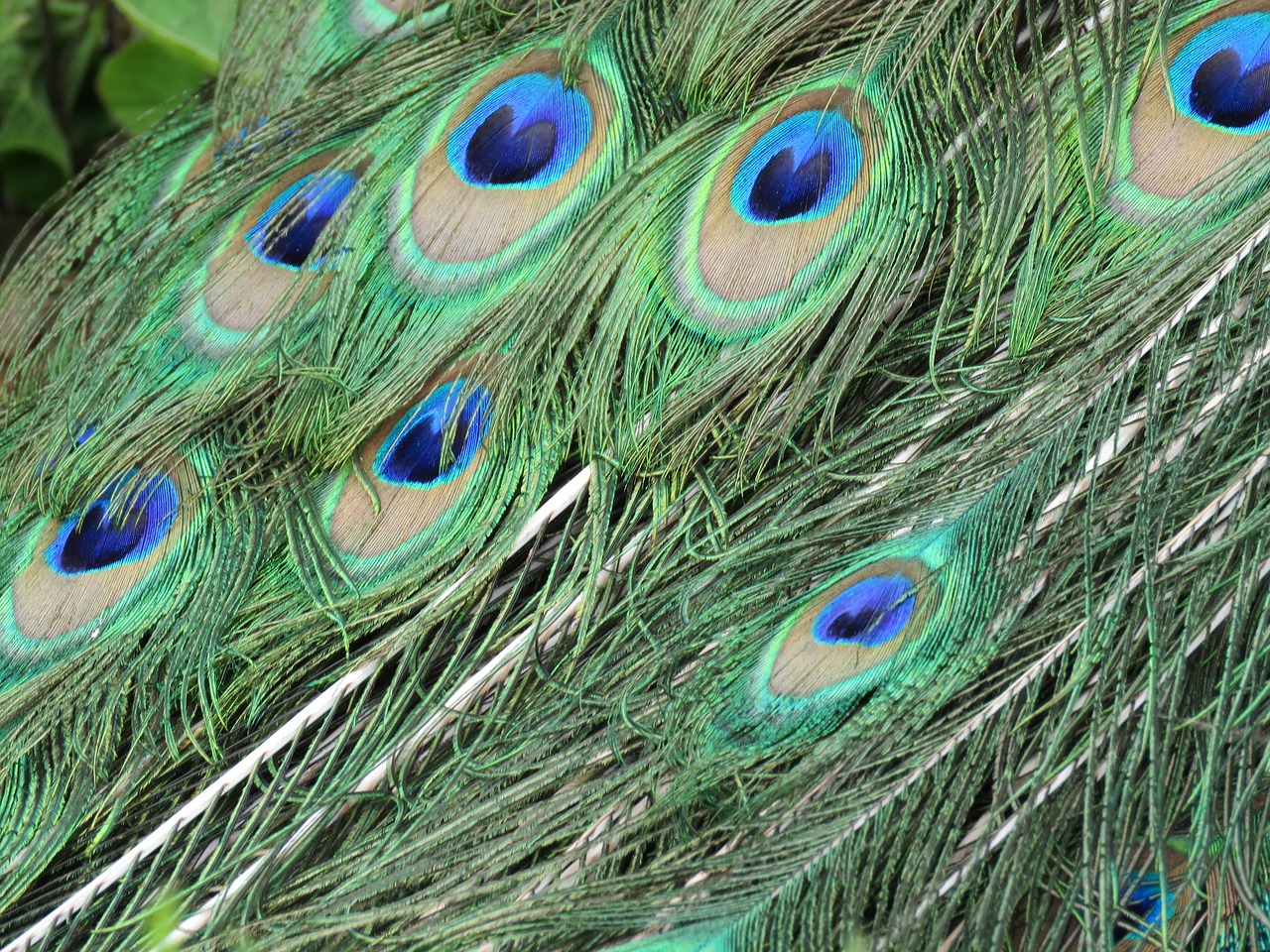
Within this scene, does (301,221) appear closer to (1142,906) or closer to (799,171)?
(799,171)

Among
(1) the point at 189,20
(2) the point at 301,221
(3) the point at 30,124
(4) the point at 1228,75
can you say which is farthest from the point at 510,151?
(3) the point at 30,124

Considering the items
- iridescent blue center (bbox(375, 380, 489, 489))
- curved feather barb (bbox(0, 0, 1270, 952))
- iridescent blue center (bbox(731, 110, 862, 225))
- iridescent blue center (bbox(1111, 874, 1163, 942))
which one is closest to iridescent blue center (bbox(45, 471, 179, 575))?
curved feather barb (bbox(0, 0, 1270, 952))

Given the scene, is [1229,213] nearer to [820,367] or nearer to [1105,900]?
[820,367]

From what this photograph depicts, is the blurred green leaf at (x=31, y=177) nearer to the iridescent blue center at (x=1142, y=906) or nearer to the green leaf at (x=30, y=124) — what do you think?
the green leaf at (x=30, y=124)

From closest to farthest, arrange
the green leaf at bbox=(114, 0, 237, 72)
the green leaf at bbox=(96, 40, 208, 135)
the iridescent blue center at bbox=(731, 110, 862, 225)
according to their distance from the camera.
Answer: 1. the iridescent blue center at bbox=(731, 110, 862, 225)
2. the green leaf at bbox=(114, 0, 237, 72)
3. the green leaf at bbox=(96, 40, 208, 135)

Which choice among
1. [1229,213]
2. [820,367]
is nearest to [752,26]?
[820,367]

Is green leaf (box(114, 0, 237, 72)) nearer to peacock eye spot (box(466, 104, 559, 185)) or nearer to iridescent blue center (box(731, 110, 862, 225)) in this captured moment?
peacock eye spot (box(466, 104, 559, 185))

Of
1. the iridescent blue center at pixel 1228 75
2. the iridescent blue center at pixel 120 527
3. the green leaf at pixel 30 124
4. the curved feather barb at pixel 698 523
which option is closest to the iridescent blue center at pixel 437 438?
the curved feather barb at pixel 698 523
